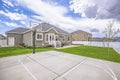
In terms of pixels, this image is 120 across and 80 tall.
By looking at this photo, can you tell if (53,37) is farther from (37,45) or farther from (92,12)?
(92,12)

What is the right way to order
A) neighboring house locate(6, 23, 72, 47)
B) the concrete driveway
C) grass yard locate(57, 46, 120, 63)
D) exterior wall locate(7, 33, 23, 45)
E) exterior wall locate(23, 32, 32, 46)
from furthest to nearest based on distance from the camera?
exterior wall locate(7, 33, 23, 45) → exterior wall locate(23, 32, 32, 46) → neighboring house locate(6, 23, 72, 47) → grass yard locate(57, 46, 120, 63) → the concrete driveway

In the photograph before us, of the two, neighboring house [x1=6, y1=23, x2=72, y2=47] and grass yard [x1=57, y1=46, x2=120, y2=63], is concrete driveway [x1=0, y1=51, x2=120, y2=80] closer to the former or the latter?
grass yard [x1=57, y1=46, x2=120, y2=63]

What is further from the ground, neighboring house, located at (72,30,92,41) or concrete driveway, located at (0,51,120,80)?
neighboring house, located at (72,30,92,41)

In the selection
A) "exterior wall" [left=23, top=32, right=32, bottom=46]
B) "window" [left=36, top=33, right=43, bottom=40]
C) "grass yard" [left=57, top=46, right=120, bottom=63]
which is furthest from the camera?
"exterior wall" [left=23, top=32, right=32, bottom=46]

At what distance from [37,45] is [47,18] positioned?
37.4 feet

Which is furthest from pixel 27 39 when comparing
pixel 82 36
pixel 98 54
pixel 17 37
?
pixel 82 36

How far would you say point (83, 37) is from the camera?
51.9 m

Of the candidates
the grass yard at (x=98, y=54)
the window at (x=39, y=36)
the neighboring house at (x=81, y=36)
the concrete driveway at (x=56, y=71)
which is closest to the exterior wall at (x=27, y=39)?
the window at (x=39, y=36)

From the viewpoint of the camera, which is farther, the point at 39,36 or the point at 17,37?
the point at 17,37

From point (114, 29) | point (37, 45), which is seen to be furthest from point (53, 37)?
point (114, 29)

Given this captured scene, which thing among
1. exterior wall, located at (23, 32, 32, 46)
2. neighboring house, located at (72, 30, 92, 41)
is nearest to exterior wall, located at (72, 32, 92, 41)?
neighboring house, located at (72, 30, 92, 41)

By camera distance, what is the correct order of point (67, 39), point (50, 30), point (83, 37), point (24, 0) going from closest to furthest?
point (24, 0)
point (50, 30)
point (67, 39)
point (83, 37)

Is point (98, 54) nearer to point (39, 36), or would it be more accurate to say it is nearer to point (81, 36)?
point (39, 36)

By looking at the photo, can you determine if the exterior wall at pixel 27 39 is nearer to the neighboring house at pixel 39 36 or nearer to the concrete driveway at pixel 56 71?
the neighboring house at pixel 39 36
